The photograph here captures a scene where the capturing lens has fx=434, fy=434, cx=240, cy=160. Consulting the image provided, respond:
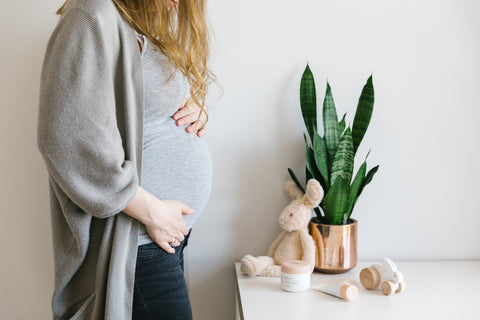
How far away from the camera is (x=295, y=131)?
1.42 metres

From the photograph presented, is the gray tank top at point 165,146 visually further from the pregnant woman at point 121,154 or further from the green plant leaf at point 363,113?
the green plant leaf at point 363,113

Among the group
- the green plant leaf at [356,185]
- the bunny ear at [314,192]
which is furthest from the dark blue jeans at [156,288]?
the green plant leaf at [356,185]

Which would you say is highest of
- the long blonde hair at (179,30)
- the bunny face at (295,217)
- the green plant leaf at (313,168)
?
Answer: the long blonde hair at (179,30)

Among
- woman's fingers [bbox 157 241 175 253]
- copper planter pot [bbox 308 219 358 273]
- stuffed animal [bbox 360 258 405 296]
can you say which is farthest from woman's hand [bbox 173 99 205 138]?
stuffed animal [bbox 360 258 405 296]

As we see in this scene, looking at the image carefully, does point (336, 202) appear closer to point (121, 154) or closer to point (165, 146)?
point (165, 146)

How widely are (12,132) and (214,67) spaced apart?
0.67m

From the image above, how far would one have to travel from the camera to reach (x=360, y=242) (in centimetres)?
146

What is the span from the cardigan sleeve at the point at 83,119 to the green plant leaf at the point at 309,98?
2.24 feet

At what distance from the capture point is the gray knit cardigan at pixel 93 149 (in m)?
0.77

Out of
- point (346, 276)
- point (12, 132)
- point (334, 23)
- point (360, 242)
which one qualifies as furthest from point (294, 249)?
point (12, 132)

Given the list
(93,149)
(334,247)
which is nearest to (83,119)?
(93,149)

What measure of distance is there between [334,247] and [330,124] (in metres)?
0.37

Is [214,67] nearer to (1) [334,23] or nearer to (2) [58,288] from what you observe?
(1) [334,23]

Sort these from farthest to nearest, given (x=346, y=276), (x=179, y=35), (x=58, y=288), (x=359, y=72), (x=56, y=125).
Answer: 1. (x=359, y=72)
2. (x=346, y=276)
3. (x=179, y=35)
4. (x=58, y=288)
5. (x=56, y=125)
